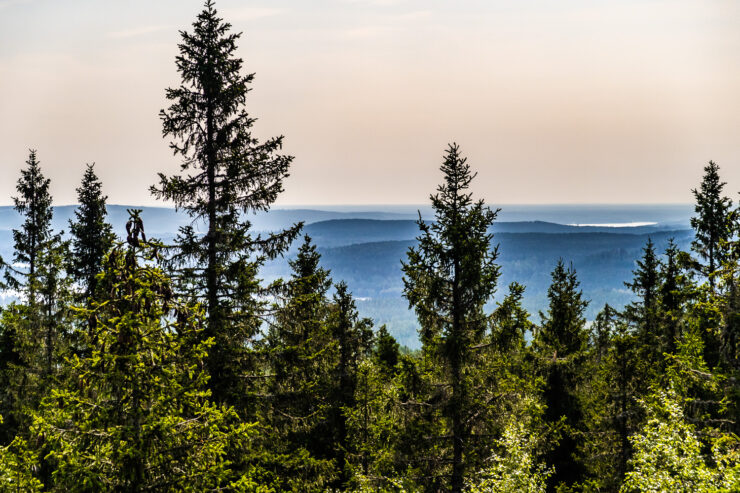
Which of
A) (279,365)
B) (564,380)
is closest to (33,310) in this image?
(279,365)

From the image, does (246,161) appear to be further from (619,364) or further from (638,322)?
(638,322)

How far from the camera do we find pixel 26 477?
9.83 metres

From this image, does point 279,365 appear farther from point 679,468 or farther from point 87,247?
point 87,247

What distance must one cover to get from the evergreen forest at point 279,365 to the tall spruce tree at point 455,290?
0.19 feet

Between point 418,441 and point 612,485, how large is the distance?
952 centimetres

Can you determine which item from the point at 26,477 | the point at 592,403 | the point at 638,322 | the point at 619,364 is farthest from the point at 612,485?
the point at 26,477

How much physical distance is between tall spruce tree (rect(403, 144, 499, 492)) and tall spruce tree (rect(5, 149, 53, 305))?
63.7 ft

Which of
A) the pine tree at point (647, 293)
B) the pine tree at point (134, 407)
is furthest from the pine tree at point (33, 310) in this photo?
the pine tree at point (647, 293)

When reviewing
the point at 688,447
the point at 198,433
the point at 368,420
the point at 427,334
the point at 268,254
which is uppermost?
the point at 268,254

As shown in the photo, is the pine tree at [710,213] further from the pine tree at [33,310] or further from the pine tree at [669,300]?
the pine tree at [33,310]

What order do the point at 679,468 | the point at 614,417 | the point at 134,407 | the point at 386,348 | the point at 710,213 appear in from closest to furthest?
the point at 134,407 < the point at 679,468 < the point at 614,417 < the point at 710,213 < the point at 386,348

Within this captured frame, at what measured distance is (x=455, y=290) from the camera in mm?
13977

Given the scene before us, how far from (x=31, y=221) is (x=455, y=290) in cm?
2174

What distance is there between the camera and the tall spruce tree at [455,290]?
13.6 meters
